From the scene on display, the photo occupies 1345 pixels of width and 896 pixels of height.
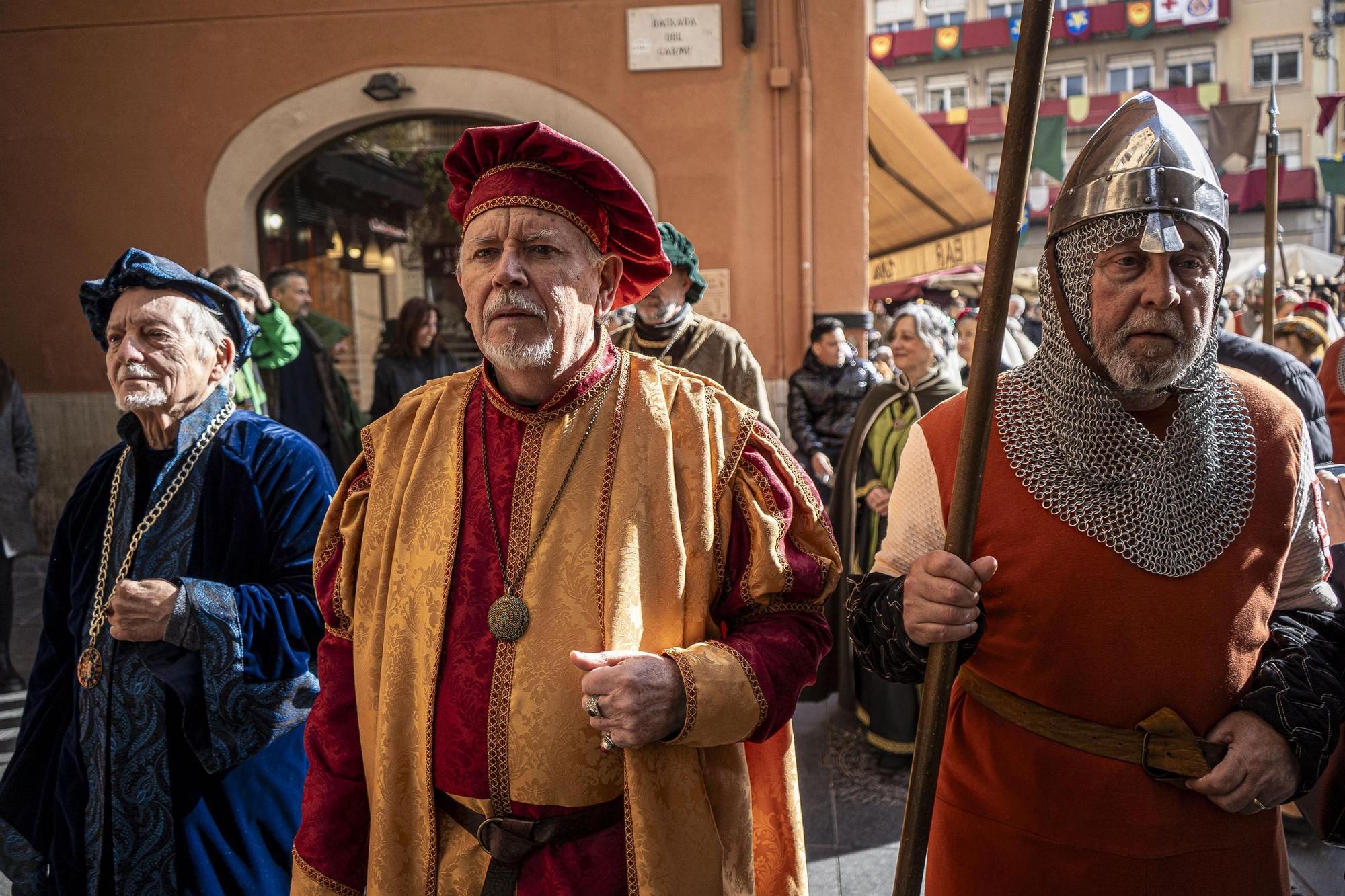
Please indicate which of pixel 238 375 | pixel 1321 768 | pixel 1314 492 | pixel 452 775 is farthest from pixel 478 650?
pixel 238 375

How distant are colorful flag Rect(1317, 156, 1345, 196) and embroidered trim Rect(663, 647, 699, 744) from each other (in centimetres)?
1923

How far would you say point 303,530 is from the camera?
7.55 feet

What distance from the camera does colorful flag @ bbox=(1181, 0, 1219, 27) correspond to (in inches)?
1428

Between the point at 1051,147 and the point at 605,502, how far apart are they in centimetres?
1275

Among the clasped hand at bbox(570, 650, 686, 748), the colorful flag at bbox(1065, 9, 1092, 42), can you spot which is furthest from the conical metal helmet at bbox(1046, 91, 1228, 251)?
the colorful flag at bbox(1065, 9, 1092, 42)

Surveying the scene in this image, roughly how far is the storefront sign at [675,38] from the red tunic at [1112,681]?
6.36m

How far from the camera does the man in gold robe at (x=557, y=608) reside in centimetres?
157

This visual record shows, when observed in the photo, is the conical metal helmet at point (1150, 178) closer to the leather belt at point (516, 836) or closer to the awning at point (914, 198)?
the leather belt at point (516, 836)

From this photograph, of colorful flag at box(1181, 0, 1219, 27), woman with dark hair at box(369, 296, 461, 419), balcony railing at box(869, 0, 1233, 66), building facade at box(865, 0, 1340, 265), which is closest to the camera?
woman with dark hair at box(369, 296, 461, 419)

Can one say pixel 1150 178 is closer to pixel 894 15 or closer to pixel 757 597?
pixel 757 597

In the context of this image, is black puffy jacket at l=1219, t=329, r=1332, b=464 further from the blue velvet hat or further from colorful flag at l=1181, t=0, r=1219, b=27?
colorful flag at l=1181, t=0, r=1219, b=27

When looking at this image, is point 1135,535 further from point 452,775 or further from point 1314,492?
point 452,775

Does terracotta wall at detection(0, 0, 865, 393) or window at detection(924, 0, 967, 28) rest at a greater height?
window at detection(924, 0, 967, 28)

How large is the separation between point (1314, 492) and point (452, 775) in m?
1.61
